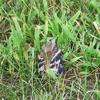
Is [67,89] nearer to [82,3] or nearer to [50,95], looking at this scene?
[50,95]

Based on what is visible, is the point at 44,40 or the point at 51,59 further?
the point at 44,40

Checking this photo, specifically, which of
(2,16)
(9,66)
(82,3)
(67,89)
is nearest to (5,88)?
(9,66)

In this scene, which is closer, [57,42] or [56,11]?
[57,42]
